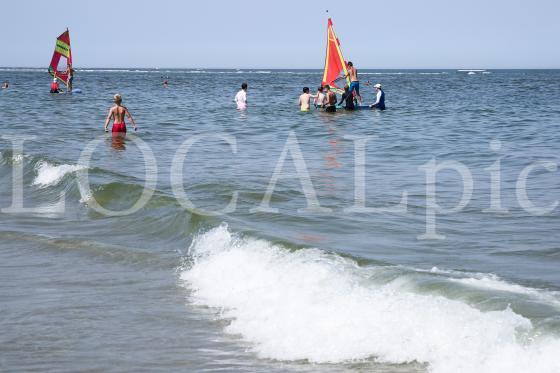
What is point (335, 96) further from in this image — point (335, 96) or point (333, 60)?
point (333, 60)

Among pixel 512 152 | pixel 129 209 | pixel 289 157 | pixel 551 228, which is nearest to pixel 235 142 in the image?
pixel 289 157

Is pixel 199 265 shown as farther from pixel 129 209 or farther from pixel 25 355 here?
pixel 129 209

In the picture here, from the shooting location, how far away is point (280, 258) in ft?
28.0

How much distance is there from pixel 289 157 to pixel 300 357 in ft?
40.5

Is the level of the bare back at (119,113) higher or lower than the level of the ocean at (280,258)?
higher

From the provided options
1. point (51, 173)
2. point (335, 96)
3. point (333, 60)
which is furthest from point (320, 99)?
point (51, 173)

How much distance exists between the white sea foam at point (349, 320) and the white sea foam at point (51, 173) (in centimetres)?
723

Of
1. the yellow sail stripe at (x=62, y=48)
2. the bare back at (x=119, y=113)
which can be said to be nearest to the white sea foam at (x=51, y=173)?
the bare back at (x=119, y=113)

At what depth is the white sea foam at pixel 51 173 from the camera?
49.5 feet

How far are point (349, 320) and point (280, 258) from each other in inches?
79.2

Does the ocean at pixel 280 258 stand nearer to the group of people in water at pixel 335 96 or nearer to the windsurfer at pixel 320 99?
the group of people in water at pixel 335 96

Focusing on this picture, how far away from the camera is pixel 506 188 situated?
533 inches

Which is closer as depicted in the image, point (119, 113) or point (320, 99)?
point (119, 113)

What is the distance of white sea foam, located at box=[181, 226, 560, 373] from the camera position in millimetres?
5793
